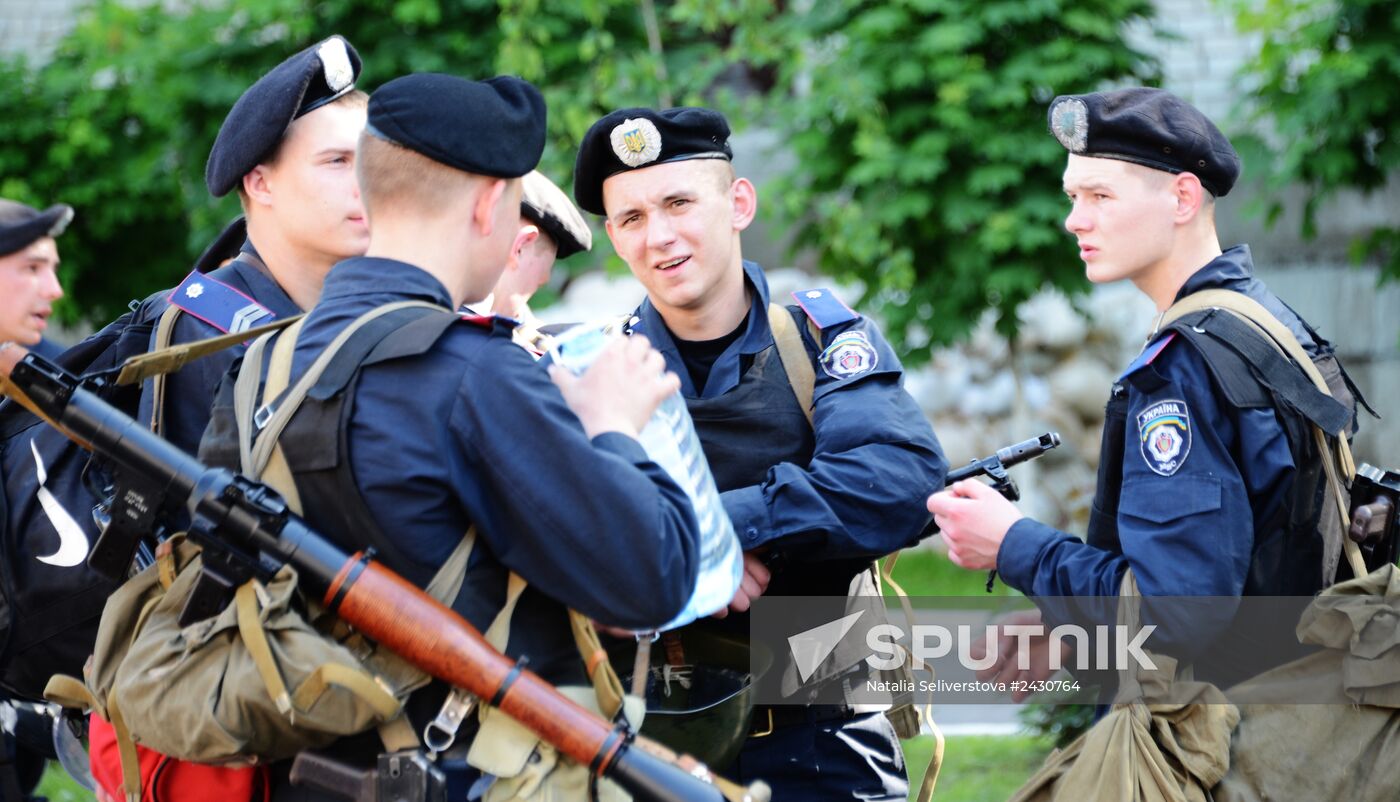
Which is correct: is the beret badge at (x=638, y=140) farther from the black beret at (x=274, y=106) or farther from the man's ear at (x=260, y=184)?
the man's ear at (x=260, y=184)

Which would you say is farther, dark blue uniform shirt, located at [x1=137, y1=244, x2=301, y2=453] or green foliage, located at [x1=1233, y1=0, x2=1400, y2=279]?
green foliage, located at [x1=1233, y1=0, x2=1400, y2=279]

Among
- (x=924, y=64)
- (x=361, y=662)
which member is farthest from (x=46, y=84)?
(x=361, y=662)

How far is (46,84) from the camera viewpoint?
35.6 ft

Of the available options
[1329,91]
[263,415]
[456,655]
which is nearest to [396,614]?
[456,655]

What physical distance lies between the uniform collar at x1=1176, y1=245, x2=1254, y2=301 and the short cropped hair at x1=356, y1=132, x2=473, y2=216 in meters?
1.62

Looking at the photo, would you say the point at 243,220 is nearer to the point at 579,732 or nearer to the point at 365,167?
the point at 365,167

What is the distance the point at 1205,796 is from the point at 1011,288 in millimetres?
6007

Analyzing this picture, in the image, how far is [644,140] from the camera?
3.49 meters

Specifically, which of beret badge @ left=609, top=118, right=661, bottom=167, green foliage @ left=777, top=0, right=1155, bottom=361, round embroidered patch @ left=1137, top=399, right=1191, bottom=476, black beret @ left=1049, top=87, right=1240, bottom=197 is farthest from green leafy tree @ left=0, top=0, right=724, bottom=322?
round embroidered patch @ left=1137, top=399, right=1191, bottom=476

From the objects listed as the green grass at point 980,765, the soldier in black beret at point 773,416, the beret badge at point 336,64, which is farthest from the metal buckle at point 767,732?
the green grass at point 980,765

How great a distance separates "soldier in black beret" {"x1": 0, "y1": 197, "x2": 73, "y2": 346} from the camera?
4.83 metres

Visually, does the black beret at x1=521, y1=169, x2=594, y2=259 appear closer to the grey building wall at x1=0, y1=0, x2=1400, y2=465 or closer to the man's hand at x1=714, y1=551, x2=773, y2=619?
the man's hand at x1=714, y1=551, x2=773, y2=619

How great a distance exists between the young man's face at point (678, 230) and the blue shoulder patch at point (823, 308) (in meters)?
0.17

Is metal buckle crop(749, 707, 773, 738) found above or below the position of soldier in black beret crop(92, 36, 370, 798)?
below
